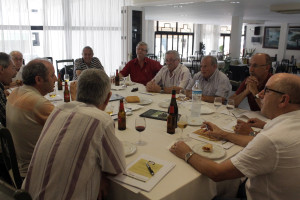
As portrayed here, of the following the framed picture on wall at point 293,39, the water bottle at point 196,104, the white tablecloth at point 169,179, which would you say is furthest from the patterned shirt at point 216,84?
the framed picture on wall at point 293,39

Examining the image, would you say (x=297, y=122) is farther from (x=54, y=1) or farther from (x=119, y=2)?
(x=119, y=2)

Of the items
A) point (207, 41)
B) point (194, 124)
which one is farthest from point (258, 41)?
point (194, 124)

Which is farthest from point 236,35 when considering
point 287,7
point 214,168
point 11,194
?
point 11,194

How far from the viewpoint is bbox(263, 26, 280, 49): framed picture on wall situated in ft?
47.4

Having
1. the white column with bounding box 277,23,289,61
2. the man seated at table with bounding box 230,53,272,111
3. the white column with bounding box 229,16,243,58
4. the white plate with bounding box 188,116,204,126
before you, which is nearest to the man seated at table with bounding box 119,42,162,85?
the man seated at table with bounding box 230,53,272,111

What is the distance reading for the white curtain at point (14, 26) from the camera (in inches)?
198

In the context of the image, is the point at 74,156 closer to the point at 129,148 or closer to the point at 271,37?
the point at 129,148

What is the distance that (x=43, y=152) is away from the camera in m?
1.18

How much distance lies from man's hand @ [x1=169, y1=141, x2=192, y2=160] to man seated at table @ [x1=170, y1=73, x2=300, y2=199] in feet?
0.42

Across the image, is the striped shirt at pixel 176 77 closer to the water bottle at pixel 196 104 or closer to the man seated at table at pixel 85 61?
the water bottle at pixel 196 104

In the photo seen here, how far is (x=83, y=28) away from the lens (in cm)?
628

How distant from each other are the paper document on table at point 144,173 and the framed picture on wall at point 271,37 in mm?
15425

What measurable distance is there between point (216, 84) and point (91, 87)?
2.22m

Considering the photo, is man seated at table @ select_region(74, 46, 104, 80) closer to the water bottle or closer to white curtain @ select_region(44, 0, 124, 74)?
white curtain @ select_region(44, 0, 124, 74)
